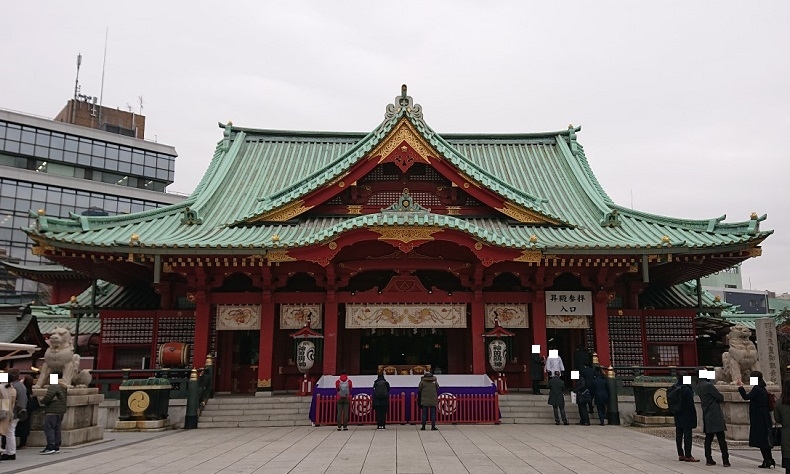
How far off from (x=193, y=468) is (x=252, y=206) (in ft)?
45.4

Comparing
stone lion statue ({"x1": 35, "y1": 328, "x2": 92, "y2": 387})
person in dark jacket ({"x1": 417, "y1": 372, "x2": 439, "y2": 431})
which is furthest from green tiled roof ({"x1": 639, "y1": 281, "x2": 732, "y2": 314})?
stone lion statue ({"x1": 35, "y1": 328, "x2": 92, "y2": 387})

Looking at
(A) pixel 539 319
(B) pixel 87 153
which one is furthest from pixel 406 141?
(B) pixel 87 153

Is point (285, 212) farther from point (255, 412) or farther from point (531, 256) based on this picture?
point (531, 256)

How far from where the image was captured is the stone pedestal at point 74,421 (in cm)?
1384

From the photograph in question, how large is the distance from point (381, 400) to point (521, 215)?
8.69m

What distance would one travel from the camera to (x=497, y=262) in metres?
20.2

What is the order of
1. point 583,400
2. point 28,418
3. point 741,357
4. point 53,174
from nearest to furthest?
point 741,357 → point 28,418 → point 583,400 → point 53,174

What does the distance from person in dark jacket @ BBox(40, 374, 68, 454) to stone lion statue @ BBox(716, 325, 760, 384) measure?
14971 mm

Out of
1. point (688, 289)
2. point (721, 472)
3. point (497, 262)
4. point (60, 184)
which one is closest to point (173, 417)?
point (497, 262)

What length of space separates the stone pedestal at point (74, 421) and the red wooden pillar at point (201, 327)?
5.37 metres

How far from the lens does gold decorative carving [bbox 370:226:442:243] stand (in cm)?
1892

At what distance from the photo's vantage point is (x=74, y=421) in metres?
14.1

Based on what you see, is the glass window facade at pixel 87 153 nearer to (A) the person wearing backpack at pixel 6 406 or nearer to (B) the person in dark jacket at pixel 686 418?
(A) the person wearing backpack at pixel 6 406

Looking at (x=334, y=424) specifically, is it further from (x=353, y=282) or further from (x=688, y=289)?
(x=688, y=289)
